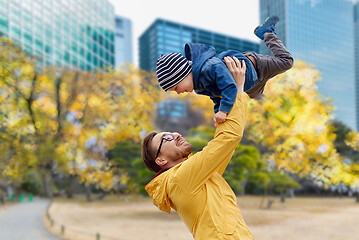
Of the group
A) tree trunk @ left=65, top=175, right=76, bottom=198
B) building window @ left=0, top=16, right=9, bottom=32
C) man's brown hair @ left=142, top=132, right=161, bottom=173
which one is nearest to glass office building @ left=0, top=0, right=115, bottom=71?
building window @ left=0, top=16, right=9, bottom=32

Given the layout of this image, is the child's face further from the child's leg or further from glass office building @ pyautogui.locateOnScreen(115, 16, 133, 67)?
glass office building @ pyautogui.locateOnScreen(115, 16, 133, 67)

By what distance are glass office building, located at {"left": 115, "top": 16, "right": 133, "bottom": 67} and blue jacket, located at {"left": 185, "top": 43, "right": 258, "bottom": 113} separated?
59.2m

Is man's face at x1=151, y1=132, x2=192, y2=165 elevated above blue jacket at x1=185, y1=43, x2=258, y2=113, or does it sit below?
below

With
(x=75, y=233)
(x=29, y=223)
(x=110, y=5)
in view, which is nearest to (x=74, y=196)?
(x=29, y=223)

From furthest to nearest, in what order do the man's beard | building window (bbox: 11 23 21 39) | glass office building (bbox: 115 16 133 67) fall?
1. glass office building (bbox: 115 16 133 67)
2. building window (bbox: 11 23 21 39)
3. the man's beard

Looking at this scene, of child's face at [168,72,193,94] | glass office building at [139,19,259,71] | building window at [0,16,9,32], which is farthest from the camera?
glass office building at [139,19,259,71]

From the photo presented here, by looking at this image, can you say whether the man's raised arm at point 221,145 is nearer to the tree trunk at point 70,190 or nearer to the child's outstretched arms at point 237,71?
the child's outstretched arms at point 237,71

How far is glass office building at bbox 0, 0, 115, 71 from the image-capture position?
1212 inches

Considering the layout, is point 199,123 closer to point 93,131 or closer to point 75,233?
point 93,131

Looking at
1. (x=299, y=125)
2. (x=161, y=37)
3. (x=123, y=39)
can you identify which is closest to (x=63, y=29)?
(x=161, y=37)

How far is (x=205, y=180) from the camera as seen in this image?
3.55 ft

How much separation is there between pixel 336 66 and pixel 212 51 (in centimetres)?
5383

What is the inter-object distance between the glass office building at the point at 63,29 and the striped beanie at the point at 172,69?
29517 millimetres

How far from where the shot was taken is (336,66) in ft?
161
